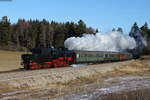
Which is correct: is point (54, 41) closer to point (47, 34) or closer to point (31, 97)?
point (47, 34)

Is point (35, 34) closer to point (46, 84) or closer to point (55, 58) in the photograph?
point (55, 58)

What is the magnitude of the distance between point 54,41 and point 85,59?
87.9 metres

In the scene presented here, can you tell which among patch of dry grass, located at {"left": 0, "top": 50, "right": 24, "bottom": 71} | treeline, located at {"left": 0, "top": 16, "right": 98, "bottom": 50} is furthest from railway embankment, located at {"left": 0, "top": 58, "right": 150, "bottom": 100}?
treeline, located at {"left": 0, "top": 16, "right": 98, "bottom": 50}

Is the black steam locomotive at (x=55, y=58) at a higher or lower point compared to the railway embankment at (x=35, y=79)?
higher

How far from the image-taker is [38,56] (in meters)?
40.8

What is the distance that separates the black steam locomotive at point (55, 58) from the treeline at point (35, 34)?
6413 cm

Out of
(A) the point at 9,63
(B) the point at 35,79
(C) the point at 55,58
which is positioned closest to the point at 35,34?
(A) the point at 9,63

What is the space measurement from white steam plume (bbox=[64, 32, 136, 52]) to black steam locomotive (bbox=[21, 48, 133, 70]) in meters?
4.40

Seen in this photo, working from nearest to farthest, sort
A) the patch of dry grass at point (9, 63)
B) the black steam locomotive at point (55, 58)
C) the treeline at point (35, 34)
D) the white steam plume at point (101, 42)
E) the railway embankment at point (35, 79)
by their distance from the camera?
the railway embankment at point (35, 79) → the black steam locomotive at point (55, 58) → the patch of dry grass at point (9, 63) → the white steam plume at point (101, 42) → the treeline at point (35, 34)

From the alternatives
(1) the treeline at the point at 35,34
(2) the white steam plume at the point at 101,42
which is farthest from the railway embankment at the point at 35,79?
(1) the treeline at the point at 35,34

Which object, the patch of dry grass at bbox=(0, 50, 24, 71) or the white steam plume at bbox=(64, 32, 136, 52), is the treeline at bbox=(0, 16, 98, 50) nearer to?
the patch of dry grass at bbox=(0, 50, 24, 71)

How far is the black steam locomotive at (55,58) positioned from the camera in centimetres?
4028

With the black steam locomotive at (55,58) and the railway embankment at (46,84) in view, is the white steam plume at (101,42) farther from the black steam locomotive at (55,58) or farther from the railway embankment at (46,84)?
the railway embankment at (46,84)

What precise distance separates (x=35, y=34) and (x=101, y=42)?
256ft
